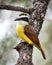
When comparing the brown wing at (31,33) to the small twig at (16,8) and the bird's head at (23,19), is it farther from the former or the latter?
the small twig at (16,8)

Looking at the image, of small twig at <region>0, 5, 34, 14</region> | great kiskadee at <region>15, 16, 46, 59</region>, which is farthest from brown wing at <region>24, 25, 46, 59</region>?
small twig at <region>0, 5, 34, 14</region>

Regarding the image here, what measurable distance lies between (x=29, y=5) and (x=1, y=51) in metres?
0.89

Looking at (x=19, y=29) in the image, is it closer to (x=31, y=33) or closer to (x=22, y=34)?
(x=22, y=34)

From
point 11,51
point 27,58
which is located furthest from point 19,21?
point 11,51

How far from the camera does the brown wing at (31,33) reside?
3.81 meters

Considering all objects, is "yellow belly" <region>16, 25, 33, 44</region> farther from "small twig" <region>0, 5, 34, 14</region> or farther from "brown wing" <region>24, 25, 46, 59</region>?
"small twig" <region>0, 5, 34, 14</region>

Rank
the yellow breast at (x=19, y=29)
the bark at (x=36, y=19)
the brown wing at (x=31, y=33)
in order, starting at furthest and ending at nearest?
the yellow breast at (x=19, y=29), the brown wing at (x=31, y=33), the bark at (x=36, y=19)

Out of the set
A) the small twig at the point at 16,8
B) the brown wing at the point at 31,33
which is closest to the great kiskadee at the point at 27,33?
the brown wing at the point at 31,33

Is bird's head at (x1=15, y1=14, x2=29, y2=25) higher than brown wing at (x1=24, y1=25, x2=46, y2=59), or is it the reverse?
bird's head at (x1=15, y1=14, x2=29, y2=25)

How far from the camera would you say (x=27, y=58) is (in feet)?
11.1

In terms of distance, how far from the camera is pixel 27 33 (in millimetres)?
3938

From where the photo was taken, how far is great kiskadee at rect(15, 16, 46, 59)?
12.6ft

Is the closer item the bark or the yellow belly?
the bark

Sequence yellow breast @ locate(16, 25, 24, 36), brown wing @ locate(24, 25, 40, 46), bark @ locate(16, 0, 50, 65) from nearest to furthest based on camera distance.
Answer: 1. bark @ locate(16, 0, 50, 65)
2. brown wing @ locate(24, 25, 40, 46)
3. yellow breast @ locate(16, 25, 24, 36)
